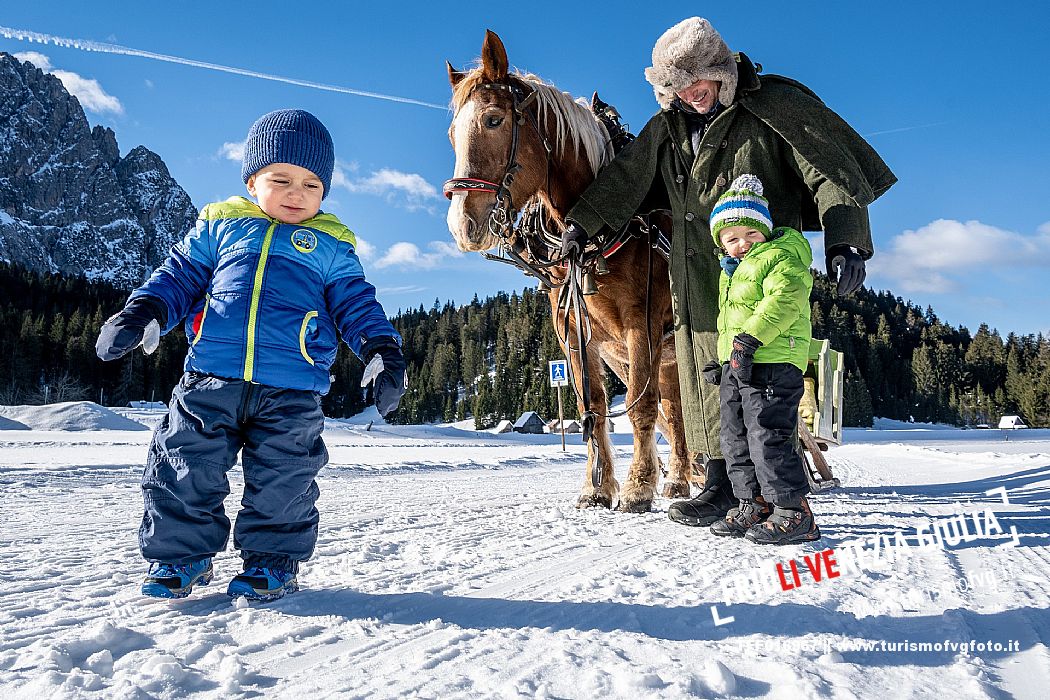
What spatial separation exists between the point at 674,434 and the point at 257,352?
3022 mm

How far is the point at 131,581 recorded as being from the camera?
1729mm

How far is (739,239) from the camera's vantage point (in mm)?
2635

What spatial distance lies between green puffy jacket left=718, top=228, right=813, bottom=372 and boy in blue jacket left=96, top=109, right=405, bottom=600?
1.44 metres

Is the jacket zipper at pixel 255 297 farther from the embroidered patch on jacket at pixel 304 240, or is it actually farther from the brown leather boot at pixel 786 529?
the brown leather boot at pixel 786 529

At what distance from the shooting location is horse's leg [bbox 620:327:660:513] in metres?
3.21

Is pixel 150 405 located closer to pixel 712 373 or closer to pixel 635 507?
pixel 635 507

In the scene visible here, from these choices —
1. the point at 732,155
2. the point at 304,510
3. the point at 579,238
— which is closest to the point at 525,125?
the point at 579,238

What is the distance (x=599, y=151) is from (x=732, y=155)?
3.02ft

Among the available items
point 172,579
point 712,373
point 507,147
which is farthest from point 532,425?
point 172,579

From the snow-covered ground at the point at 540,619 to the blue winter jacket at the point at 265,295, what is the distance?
0.65m

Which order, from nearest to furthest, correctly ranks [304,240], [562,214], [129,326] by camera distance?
[129,326] → [304,240] → [562,214]

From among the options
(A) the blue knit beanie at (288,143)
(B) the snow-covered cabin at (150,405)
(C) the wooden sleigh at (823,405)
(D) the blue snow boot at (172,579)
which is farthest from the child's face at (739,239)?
(B) the snow-covered cabin at (150,405)

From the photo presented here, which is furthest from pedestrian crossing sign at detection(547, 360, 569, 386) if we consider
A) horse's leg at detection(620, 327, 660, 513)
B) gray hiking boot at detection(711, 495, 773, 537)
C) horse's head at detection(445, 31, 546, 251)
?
gray hiking boot at detection(711, 495, 773, 537)

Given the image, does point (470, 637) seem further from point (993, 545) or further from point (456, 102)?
point (456, 102)
